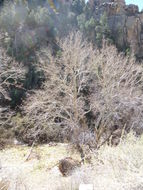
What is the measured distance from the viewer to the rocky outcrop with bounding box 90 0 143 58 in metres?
20.6

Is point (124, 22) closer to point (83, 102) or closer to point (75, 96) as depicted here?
point (83, 102)

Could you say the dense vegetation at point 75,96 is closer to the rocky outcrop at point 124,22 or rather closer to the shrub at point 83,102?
the shrub at point 83,102

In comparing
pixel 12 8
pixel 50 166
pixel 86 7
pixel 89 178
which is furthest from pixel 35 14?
pixel 89 178

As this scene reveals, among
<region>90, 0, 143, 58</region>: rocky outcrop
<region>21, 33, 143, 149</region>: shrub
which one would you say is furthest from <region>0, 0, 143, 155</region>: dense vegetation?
<region>90, 0, 143, 58</region>: rocky outcrop

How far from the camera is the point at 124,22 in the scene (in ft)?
71.2

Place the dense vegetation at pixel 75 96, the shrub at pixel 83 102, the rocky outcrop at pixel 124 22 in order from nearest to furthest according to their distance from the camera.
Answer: the shrub at pixel 83 102 < the dense vegetation at pixel 75 96 < the rocky outcrop at pixel 124 22

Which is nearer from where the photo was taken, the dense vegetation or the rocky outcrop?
the dense vegetation

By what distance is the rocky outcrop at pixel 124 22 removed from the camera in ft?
67.5

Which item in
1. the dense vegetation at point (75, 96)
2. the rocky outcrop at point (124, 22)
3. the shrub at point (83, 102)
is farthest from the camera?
the rocky outcrop at point (124, 22)

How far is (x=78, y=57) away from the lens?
1153 cm

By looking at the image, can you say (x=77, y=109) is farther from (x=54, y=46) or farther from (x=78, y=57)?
(x=54, y=46)

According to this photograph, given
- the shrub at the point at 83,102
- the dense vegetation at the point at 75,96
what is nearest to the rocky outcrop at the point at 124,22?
the dense vegetation at the point at 75,96

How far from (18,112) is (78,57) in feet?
→ 19.1

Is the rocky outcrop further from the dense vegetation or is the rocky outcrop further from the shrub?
the shrub
